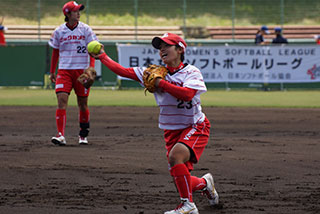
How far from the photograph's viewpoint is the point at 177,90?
17.8 ft

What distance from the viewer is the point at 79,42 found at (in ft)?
33.9

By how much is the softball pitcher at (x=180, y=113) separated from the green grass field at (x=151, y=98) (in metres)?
11.8

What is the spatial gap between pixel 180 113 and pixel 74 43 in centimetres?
501

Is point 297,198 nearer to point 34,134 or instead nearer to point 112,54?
point 34,134

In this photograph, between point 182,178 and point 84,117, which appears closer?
point 182,178

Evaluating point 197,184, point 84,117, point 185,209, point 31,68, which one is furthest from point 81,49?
point 31,68

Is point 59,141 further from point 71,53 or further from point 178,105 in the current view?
point 178,105

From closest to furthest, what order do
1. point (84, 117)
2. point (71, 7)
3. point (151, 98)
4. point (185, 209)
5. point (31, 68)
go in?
point (185, 209), point (71, 7), point (84, 117), point (151, 98), point (31, 68)

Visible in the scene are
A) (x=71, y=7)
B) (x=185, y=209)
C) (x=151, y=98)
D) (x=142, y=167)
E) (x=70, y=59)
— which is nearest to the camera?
(x=185, y=209)

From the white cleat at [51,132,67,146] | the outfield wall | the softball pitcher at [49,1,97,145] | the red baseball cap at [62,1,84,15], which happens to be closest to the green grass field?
the outfield wall

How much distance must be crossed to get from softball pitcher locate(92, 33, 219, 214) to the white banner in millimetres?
16774

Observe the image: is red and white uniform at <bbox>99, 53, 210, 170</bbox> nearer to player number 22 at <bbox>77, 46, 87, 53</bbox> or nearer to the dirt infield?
the dirt infield

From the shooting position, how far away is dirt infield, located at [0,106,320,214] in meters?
6.02

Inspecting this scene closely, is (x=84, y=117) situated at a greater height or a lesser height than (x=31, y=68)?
greater
